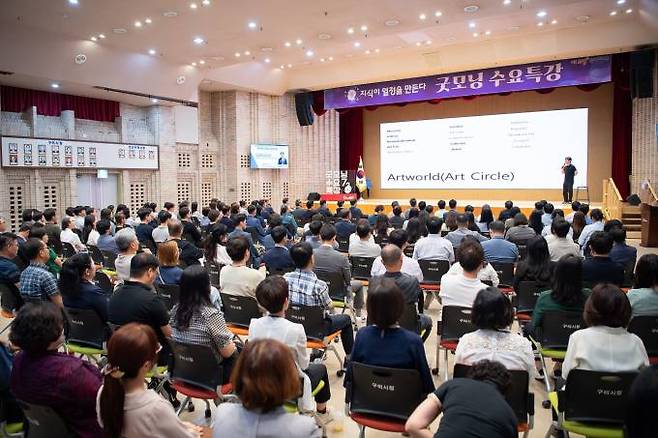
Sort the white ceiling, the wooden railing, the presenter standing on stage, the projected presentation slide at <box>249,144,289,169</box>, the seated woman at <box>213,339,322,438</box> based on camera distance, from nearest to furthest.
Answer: the seated woman at <box>213,339,322,438</box>
the white ceiling
the wooden railing
the presenter standing on stage
the projected presentation slide at <box>249,144,289,169</box>

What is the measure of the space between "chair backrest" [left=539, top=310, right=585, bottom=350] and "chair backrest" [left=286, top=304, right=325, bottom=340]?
164cm

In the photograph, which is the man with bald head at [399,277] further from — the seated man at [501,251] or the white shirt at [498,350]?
the seated man at [501,251]

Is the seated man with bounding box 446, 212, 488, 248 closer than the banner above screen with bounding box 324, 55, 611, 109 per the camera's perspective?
Yes

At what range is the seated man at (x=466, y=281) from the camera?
12.8ft

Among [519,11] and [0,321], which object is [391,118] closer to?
[519,11]

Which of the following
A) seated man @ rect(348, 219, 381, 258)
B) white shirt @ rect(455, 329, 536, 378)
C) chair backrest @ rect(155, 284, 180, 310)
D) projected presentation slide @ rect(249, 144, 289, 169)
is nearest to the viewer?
white shirt @ rect(455, 329, 536, 378)

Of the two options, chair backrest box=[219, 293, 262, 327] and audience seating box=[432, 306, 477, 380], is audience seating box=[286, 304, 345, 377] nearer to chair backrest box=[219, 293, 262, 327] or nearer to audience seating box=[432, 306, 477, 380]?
chair backrest box=[219, 293, 262, 327]

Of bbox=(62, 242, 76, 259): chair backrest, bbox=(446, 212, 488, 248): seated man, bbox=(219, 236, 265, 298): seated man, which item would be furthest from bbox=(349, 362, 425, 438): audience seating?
bbox=(62, 242, 76, 259): chair backrest

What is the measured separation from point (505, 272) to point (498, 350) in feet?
10.1

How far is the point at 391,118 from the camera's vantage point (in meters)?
20.5

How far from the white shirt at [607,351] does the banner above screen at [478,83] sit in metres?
13.9

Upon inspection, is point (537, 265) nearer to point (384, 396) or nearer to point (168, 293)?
point (384, 396)

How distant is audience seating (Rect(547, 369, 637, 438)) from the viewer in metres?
2.51

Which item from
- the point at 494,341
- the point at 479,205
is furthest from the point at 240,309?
the point at 479,205
